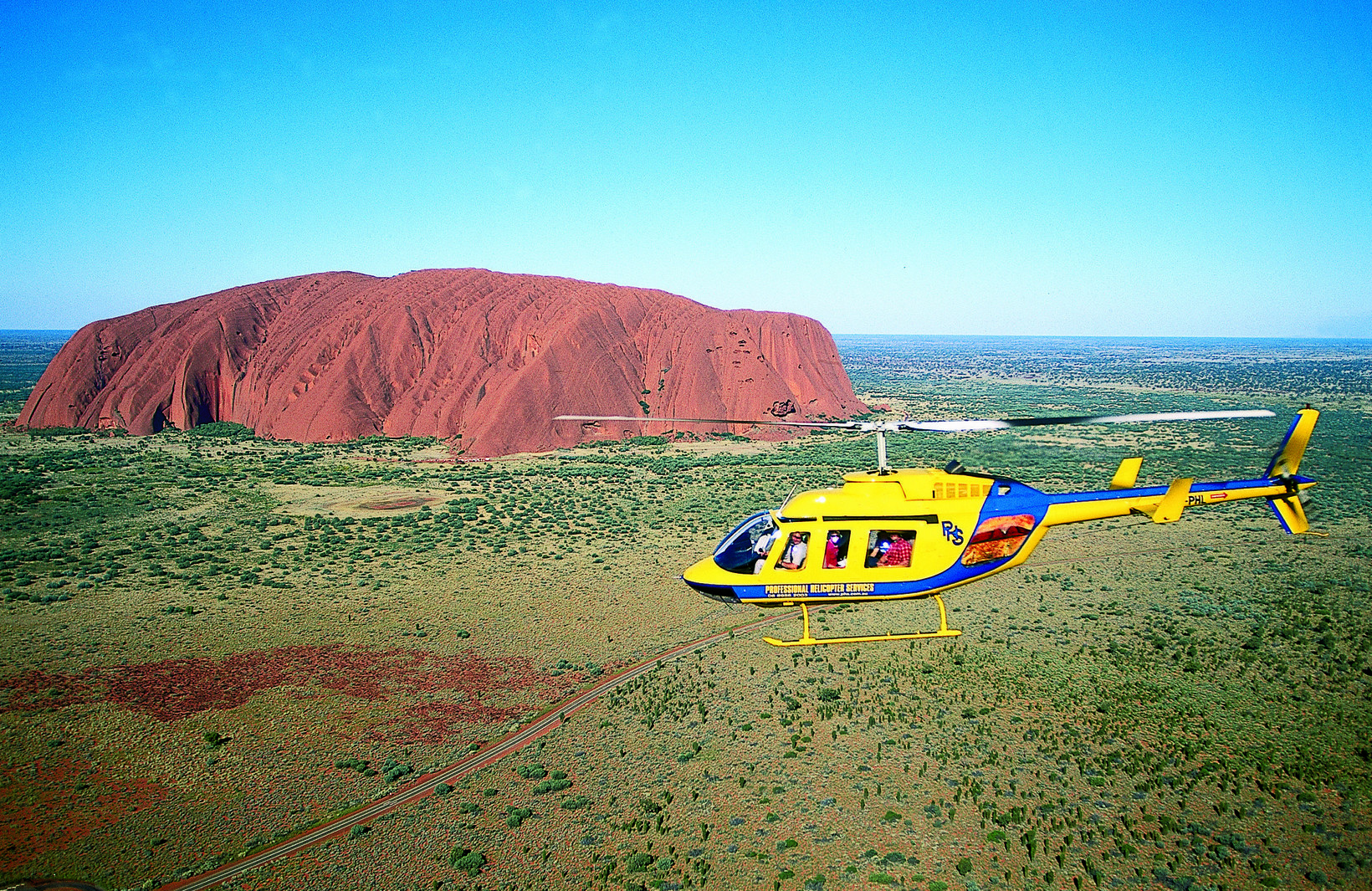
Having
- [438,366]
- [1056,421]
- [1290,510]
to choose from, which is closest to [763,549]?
[1056,421]

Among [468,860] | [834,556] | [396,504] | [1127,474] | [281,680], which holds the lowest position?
[468,860]

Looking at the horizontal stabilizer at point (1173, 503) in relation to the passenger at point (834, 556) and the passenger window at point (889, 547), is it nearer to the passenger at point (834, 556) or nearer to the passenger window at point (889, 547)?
the passenger window at point (889, 547)

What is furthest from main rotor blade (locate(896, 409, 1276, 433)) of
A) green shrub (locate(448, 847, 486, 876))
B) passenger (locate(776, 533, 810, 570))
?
green shrub (locate(448, 847, 486, 876))

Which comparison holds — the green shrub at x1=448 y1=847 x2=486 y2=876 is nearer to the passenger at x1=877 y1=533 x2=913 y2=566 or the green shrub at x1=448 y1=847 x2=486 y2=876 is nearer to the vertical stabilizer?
the passenger at x1=877 y1=533 x2=913 y2=566

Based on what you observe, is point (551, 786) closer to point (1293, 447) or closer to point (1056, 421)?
point (1056, 421)

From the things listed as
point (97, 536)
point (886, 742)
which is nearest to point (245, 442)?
point (97, 536)

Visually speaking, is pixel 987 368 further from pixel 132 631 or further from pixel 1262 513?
pixel 132 631
